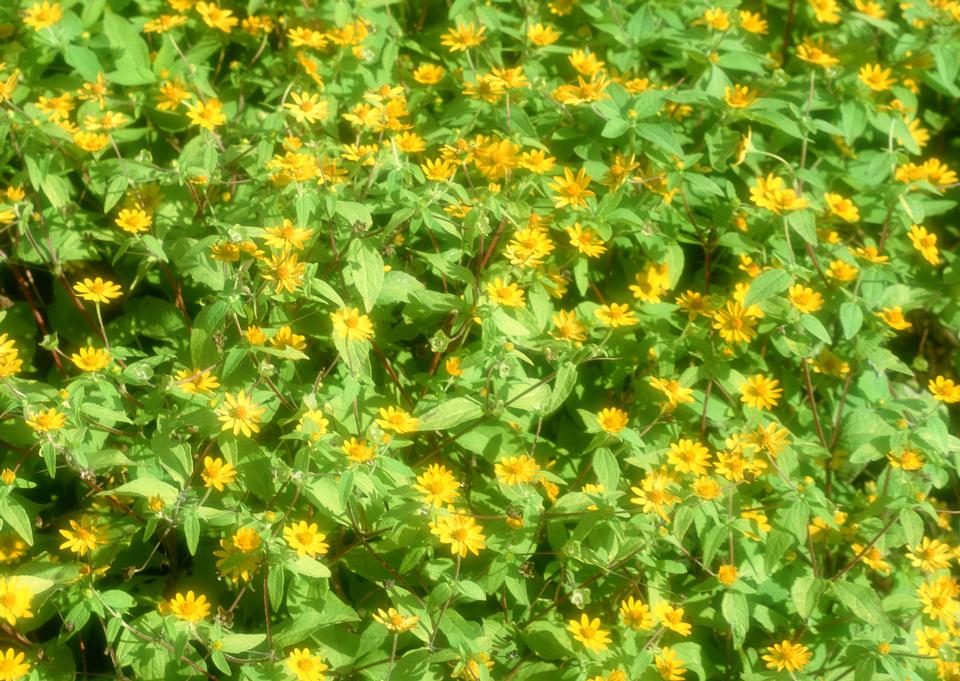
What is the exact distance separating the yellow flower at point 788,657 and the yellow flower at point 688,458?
42cm

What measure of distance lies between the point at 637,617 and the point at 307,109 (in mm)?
1429

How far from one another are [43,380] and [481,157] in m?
1.30

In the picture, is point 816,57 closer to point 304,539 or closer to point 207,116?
point 207,116

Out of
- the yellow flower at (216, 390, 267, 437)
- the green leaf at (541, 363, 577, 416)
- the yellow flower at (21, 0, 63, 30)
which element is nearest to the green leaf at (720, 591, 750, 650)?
the green leaf at (541, 363, 577, 416)

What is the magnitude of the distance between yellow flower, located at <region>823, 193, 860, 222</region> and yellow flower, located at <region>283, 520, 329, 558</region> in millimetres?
Result: 1639

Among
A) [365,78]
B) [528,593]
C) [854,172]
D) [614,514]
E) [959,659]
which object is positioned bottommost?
[959,659]

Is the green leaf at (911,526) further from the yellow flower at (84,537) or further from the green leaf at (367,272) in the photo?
the yellow flower at (84,537)

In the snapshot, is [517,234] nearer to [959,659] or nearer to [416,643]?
[416,643]

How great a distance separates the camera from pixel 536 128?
274cm

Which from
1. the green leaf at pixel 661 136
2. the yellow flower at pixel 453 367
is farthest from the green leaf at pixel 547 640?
the green leaf at pixel 661 136

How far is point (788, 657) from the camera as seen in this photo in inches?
87.0

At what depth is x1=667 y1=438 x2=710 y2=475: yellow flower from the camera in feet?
7.47

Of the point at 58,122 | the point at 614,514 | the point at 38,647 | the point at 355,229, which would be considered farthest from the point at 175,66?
the point at 614,514

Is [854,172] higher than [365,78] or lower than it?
lower
